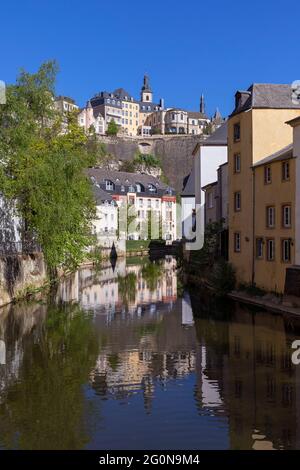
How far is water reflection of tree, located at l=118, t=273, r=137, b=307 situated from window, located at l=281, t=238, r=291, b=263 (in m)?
8.73

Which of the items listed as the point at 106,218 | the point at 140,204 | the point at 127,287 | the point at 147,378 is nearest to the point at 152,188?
the point at 140,204

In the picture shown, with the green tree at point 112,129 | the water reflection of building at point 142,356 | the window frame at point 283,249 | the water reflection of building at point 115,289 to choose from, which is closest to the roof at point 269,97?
the window frame at point 283,249

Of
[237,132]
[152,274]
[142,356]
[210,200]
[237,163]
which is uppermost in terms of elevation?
[237,132]

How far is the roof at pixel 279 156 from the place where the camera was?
2735 centimetres

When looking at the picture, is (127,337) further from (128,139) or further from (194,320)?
(128,139)

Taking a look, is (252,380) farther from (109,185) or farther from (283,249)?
(109,185)

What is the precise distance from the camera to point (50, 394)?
13836mm

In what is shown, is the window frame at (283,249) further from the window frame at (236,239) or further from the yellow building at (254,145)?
the window frame at (236,239)

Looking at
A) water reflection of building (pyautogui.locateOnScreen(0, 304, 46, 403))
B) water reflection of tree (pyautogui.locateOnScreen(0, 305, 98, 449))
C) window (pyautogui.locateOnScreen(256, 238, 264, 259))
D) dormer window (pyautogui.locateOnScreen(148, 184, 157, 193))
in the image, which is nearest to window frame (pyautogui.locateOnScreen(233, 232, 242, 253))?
window (pyautogui.locateOnScreen(256, 238, 264, 259))

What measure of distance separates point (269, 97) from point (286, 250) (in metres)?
9.04

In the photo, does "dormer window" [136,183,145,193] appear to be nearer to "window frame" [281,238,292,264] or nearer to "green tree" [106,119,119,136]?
"green tree" [106,119,119,136]

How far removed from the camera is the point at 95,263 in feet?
184

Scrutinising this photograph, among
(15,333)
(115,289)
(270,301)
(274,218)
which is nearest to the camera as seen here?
(15,333)

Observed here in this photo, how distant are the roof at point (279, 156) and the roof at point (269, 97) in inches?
93.1
